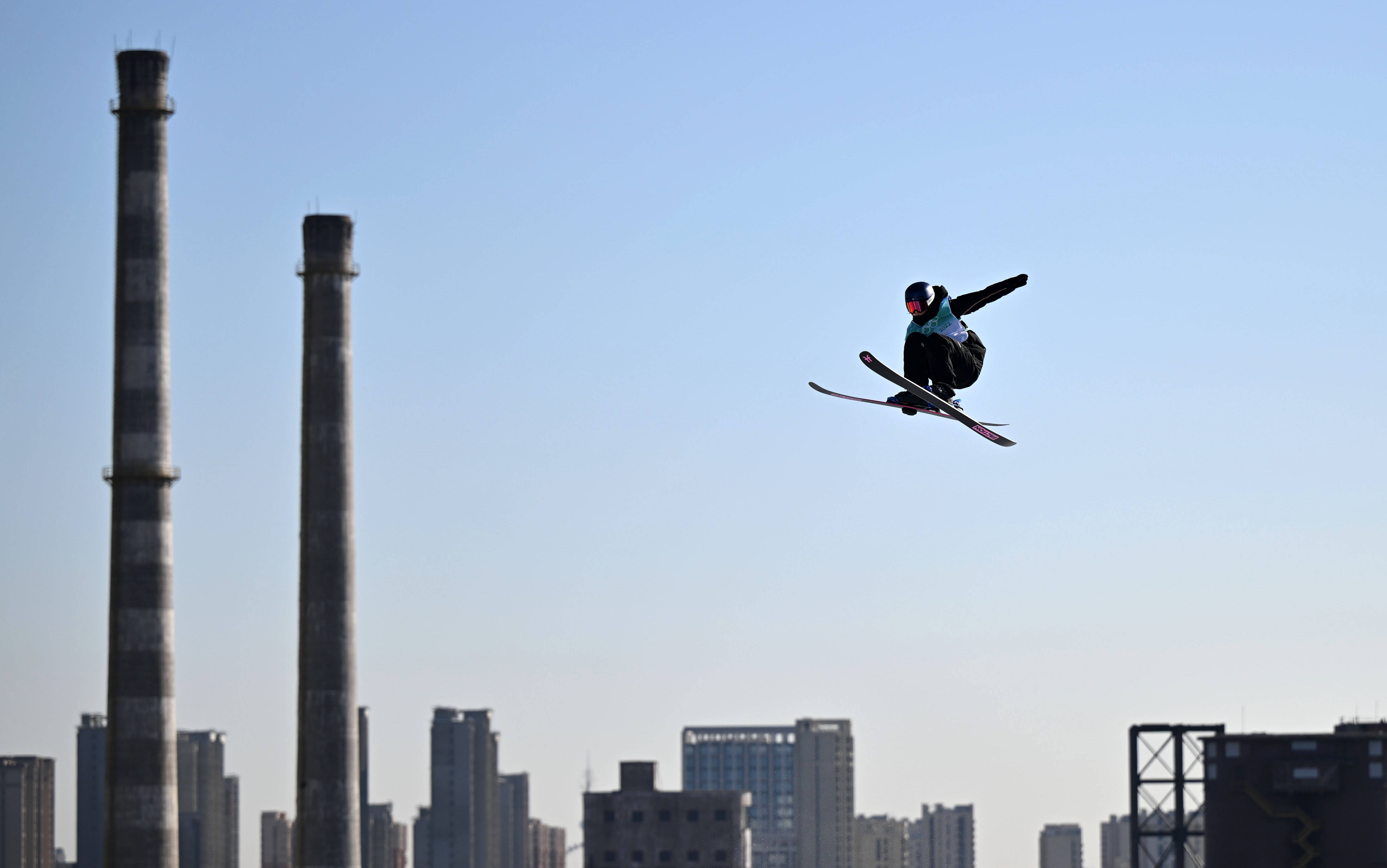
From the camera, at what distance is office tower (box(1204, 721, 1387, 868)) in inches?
4496

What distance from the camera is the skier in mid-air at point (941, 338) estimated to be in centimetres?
3303

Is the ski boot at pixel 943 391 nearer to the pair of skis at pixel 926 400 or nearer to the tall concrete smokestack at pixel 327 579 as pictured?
the pair of skis at pixel 926 400

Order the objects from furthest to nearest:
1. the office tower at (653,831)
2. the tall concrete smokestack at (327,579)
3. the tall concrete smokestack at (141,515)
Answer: the office tower at (653,831)
the tall concrete smokestack at (327,579)
the tall concrete smokestack at (141,515)

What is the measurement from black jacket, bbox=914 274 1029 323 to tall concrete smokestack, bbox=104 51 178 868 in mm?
62989

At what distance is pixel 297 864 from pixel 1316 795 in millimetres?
50998

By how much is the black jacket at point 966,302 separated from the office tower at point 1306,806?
8790 cm

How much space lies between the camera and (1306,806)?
11581 cm

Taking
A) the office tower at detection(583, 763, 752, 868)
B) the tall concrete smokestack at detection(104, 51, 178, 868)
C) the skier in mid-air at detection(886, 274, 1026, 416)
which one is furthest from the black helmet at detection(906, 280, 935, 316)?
the office tower at detection(583, 763, 752, 868)

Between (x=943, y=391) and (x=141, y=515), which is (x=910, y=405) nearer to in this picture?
(x=943, y=391)

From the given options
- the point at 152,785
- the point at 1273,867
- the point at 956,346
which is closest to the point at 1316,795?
the point at 1273,867

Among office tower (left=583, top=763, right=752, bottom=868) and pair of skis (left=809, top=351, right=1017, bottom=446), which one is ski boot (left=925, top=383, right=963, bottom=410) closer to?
pair of skis (left=809, top=351, right=1017, bottom=446)

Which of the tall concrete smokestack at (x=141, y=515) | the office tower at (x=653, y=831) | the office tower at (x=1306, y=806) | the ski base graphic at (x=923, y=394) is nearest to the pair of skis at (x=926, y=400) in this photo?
the ski base graphic at (x=923, y=394)

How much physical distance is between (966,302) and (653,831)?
137971mm

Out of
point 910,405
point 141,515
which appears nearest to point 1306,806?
point 141,515
